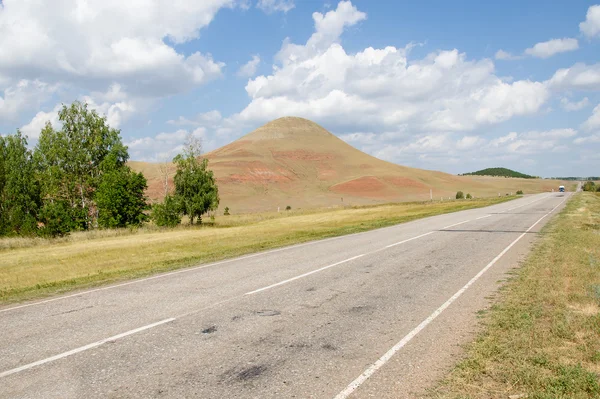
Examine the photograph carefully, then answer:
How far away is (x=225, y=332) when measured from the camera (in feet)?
23.3

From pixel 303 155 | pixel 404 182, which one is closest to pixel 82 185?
pixel 404 182

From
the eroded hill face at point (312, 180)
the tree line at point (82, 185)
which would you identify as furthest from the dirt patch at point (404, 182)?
the tree line at point (82, 185)

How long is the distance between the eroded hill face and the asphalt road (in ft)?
270

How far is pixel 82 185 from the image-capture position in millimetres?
49656

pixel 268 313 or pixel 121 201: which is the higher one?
pixel 121 201

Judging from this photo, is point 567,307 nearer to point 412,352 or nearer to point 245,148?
point 412,352

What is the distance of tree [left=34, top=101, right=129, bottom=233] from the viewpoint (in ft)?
158

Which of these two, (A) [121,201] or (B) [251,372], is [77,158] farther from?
(B) [251,372]

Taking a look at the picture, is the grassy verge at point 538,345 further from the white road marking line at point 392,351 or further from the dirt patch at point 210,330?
the dirt patch at point 210,330

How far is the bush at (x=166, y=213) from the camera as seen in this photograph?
42.1 m

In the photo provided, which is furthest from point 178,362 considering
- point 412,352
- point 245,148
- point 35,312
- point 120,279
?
point 245,148

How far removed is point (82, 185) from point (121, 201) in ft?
40.9

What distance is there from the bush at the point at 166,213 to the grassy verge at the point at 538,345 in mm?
36610

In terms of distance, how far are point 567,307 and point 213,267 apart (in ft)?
33.6
